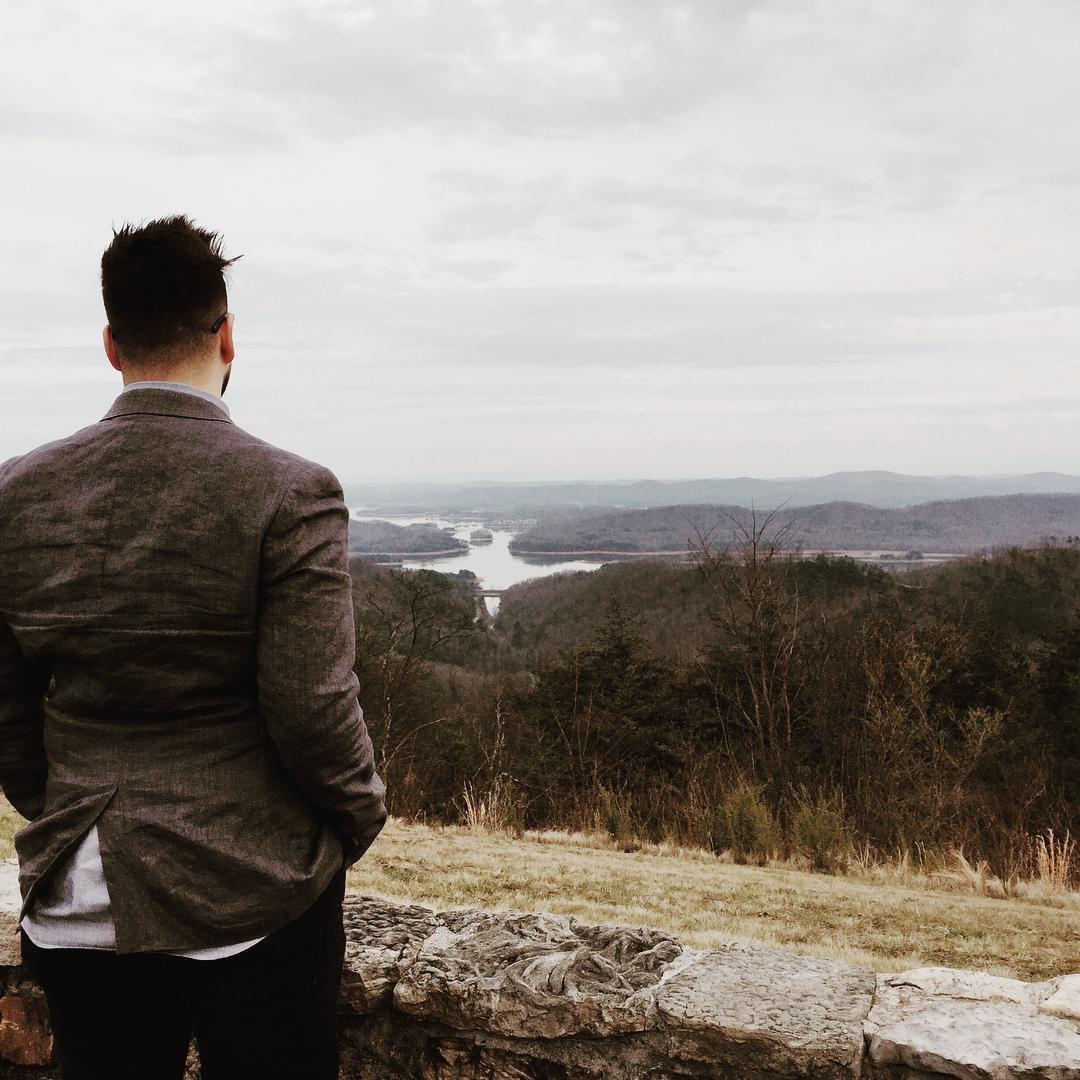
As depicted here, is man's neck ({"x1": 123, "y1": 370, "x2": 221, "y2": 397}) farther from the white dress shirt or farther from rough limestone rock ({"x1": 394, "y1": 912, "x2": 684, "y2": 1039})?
rough limestone rock ({"x1": 394, "y1": 912, "x2": 684, "y2": 1039})

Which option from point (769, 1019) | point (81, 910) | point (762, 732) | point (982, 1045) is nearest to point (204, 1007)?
point (81, 910)

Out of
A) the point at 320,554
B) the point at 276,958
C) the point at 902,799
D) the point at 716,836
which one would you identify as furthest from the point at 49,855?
the point at 902,799

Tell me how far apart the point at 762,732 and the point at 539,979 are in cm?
1166

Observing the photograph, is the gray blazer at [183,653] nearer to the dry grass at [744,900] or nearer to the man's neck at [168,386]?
the man's neck at [168,386]

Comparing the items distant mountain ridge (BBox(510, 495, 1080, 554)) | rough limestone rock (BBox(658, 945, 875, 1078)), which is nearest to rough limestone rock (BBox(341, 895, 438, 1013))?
rough limestone rock (BBox(658, 945, 875, 1078))

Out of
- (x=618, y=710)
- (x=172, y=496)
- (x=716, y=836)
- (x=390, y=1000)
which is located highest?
(x=172, y=496)

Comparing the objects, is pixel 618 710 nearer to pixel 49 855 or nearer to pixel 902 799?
pixel 902 799

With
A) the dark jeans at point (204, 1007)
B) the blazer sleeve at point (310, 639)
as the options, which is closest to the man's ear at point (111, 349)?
the blazer sleeve at point (310, 639)

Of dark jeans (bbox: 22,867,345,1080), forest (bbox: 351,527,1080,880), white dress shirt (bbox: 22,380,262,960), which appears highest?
white dress shirt (bbox: 22,380,262,960)

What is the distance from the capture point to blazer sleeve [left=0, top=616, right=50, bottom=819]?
1491 millimetres

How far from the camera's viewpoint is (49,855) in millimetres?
1409

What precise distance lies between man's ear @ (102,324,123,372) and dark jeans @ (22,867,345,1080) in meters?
0.88

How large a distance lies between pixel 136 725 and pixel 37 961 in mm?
417

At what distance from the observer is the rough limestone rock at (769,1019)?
190 centimetres
